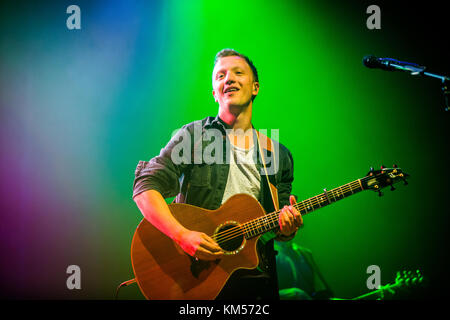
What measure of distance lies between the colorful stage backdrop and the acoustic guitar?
639 mm

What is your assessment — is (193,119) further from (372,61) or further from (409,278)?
(409,278)

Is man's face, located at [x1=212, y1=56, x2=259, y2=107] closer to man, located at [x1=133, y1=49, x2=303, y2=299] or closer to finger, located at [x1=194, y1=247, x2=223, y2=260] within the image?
man, located at [x1=133, y1=49, x2=303, y2=299]

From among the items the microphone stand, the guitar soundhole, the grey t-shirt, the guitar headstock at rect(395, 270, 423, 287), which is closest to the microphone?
the microphone stand

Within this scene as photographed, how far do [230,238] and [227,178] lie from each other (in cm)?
49

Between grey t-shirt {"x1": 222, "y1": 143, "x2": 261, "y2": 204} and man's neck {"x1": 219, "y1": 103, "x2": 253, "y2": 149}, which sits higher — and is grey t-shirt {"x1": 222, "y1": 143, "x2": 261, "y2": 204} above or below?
below

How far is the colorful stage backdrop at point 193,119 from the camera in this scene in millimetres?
2688

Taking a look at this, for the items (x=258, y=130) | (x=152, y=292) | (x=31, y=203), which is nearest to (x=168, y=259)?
(x=152, y=292)

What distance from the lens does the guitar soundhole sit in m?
2.10

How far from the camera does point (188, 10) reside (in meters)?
3.09

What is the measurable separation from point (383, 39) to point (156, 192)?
2.46 m

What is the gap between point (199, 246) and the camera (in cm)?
201

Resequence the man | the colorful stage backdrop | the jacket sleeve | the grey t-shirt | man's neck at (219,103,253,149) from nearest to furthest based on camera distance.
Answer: the man, the jacket sleeve, the grey t-shirt, man's neck at (219,103,253,149), the colorful stage backdrop

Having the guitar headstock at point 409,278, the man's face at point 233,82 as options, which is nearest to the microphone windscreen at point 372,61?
the man's face at point 233,82
